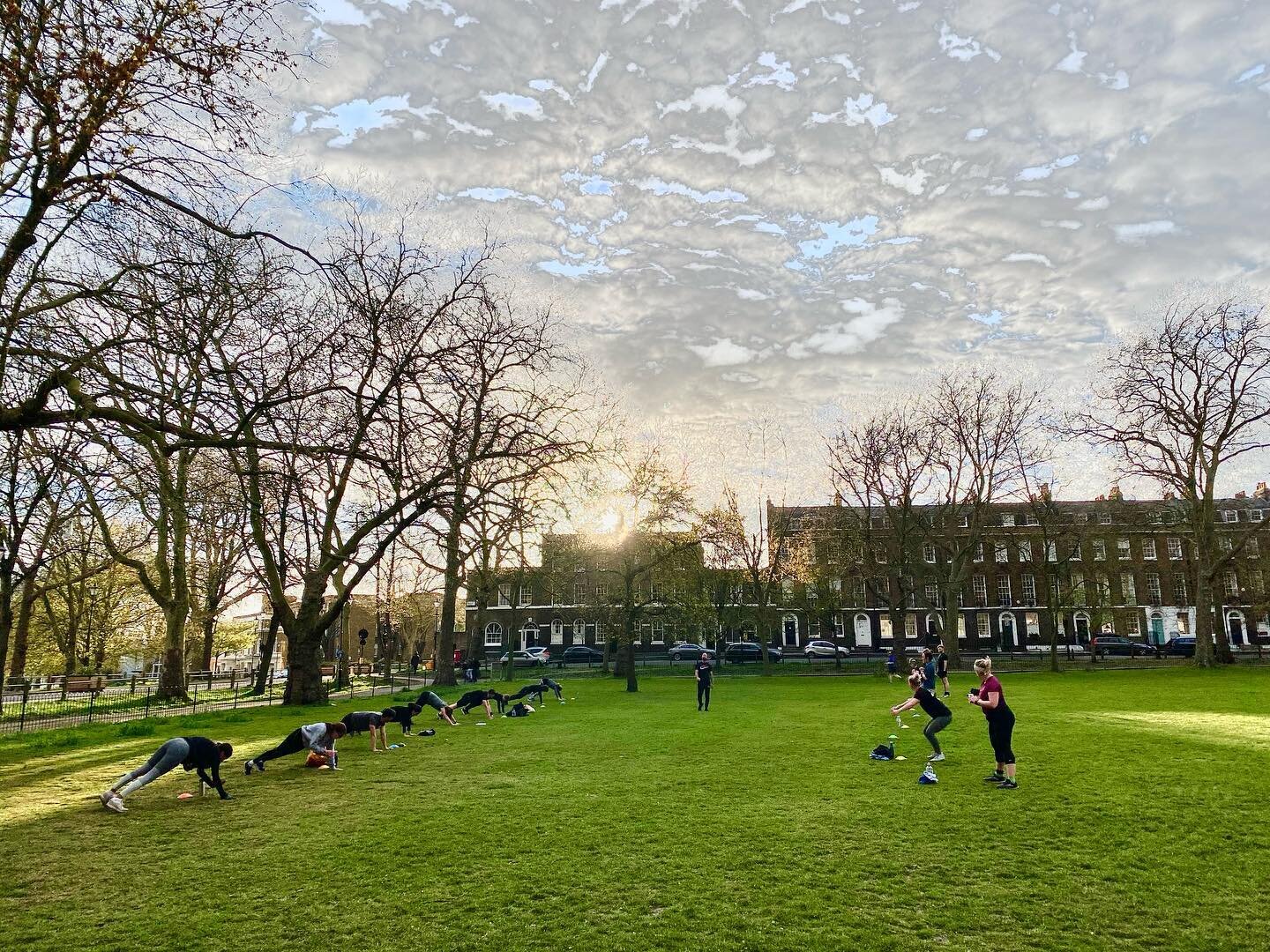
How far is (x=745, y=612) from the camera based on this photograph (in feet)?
164

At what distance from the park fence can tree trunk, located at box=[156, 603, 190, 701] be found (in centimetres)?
38

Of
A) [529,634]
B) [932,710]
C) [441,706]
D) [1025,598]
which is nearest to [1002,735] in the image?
[932,710]

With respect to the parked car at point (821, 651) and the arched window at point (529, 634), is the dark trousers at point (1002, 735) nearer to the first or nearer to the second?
the parked car at point (821, 651)

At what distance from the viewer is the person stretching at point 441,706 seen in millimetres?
19234

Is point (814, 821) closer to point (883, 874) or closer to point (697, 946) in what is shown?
point (883, 874)

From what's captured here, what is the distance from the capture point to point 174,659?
29.7 m

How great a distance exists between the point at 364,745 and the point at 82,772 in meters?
5.21

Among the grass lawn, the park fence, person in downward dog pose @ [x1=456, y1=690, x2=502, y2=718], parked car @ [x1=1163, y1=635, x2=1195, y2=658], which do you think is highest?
the grass lawn

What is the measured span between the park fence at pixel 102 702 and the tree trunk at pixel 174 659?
38 centimetres

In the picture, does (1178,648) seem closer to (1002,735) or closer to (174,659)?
(1002,735)

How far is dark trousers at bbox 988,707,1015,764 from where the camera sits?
10898 mm

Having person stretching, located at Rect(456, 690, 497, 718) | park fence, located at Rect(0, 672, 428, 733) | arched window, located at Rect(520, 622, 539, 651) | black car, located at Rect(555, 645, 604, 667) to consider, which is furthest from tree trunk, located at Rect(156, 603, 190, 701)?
arched window, located at Rect(520, 622, 539, 651)

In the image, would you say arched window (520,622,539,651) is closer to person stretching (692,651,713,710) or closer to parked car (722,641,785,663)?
→ parked car (722,641,785,663)

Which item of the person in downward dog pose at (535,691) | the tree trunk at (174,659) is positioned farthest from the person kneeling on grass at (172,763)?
the tree trunk at (174,659)
